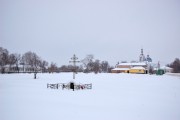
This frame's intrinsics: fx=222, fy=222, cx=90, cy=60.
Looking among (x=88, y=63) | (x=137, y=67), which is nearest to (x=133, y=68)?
(x=137, y=67)

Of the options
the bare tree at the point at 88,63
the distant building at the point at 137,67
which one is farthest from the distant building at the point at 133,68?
the bare tree at the point at 88,63

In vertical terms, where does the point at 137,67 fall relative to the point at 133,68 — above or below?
above

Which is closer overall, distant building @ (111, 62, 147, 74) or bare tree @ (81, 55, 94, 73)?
distant building @ (111, 62, 147, 74)

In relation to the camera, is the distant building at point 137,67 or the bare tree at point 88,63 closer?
the distant building at point 137,67

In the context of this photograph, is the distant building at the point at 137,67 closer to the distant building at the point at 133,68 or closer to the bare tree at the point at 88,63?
the distant building at the point at 133,68

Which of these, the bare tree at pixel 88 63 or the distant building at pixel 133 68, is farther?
the bare tree at pixel 88 63

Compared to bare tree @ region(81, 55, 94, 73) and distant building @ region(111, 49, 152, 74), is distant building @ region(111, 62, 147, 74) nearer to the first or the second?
distant building @ region(111, 49, 152, 74)

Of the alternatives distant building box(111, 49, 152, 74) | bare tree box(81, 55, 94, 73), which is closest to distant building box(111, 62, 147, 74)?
distant building box(111, 49, 152, 74)

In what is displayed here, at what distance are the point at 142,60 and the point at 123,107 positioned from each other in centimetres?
11564

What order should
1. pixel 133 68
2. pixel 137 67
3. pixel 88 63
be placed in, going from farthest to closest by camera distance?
1. pixel 88 63
2. pixel 137 67
3. pixel 133 68

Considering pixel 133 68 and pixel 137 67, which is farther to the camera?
pixel 137 67

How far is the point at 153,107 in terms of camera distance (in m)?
17.4

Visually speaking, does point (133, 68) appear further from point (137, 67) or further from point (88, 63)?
point (88, 63)

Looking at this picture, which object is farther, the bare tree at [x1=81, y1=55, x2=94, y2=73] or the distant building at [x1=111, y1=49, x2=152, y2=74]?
the bare tree at [x1=81, y1=55, x2=94, y2=73]
